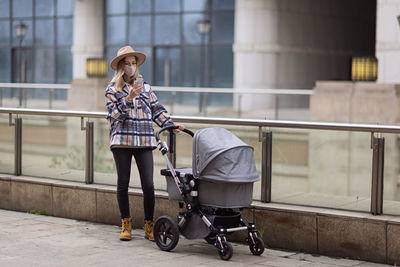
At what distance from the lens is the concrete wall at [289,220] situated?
305 inches

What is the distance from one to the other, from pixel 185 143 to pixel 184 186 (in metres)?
1.40

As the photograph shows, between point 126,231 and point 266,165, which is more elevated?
Result: point 266,165

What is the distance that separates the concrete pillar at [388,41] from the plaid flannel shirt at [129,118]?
1976 cm

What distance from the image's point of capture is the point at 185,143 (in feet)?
30.7

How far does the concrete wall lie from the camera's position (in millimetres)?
7746

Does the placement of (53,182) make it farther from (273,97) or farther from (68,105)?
(68,105)

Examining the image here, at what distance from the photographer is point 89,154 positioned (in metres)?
10.1

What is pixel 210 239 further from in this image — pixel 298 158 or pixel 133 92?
pixel 133 92

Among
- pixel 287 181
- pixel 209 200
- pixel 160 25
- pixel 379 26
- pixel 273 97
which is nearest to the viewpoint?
pixel 209 200

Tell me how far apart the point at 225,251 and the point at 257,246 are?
0.41m

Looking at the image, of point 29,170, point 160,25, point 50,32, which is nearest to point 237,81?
point 160,25

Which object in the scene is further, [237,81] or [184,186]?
[237,81]

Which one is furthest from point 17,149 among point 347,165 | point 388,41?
point 388,41

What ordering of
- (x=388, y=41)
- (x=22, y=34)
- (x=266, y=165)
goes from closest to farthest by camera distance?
(x=266, y=165) < (x=388, y=41) < (x=22, y=34)
